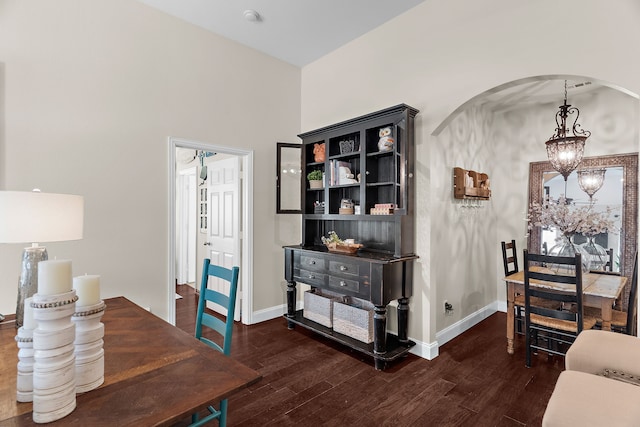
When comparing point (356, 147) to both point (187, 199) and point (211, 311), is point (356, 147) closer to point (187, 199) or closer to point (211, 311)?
point (211, 311)

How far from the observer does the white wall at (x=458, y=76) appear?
2.14 meters

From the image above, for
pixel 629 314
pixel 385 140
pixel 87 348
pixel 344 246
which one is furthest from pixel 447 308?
pixel 87 348

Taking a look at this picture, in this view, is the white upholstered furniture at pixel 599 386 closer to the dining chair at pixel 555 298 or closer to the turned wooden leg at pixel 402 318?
the dining chair at pixel 555 298

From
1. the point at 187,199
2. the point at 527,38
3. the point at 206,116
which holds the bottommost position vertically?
the point at 187,199

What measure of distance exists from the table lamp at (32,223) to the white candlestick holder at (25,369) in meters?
0.69

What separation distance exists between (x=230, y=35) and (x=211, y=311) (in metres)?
3.59

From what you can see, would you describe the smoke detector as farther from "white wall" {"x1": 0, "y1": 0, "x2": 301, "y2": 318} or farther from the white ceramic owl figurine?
the white ceramic owl figurine

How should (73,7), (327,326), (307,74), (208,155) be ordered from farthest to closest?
1. (208,155)
2. (307,74)
3. (327,326)
4. (73,7)

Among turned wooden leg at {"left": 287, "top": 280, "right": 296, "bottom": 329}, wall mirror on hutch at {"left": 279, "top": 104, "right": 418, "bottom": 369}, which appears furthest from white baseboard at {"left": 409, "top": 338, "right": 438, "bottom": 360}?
turned wooden leg at {"left": 287, "top": 280, "right": 296, "bottom": 329}

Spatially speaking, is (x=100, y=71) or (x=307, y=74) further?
(x=307, y=74)

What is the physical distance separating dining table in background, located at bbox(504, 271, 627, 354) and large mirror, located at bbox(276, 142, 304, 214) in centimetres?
247

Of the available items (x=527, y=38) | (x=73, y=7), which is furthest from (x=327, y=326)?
(x=73, y=7)

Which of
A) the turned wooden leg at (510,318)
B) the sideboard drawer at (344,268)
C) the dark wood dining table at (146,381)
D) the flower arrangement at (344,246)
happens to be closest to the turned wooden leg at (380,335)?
the sideboard drawer at (344,268)

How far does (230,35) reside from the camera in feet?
11.8
